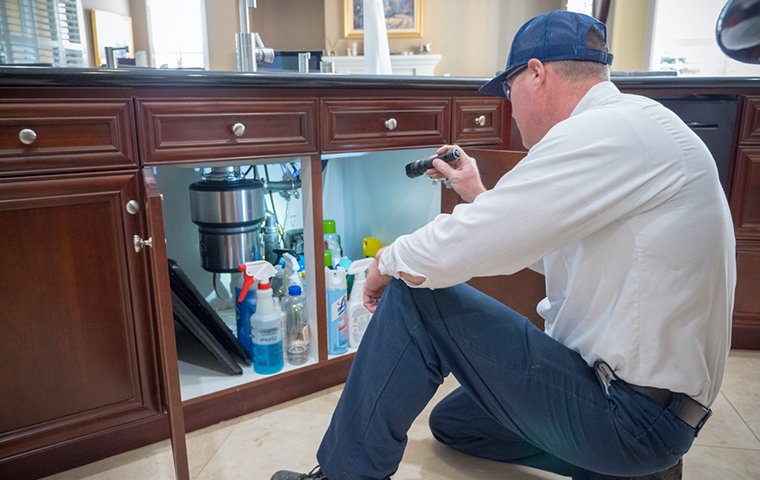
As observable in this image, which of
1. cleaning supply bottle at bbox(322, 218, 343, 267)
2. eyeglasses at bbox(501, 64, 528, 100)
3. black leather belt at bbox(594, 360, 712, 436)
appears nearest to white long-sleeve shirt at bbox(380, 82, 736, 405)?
black leather belt at bbox(594, 360, 712, 436)

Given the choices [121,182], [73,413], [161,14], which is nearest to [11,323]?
[73,413]

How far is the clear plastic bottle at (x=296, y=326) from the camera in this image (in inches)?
56.6

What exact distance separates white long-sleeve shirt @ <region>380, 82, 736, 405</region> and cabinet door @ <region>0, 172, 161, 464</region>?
26.6 inches

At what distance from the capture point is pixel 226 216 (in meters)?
1.54

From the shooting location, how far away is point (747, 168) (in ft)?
5.42

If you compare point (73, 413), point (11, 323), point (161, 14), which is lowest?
point (73, 413)

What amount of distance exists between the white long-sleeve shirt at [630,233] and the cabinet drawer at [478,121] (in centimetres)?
76

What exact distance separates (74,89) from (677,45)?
4.03 metres

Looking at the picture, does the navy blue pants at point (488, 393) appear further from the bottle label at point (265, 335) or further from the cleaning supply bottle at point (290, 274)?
the cleaning supply bottle at point (290, 274)

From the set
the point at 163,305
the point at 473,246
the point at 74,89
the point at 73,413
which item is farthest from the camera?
the point at 73,413

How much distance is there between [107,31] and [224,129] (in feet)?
8.23

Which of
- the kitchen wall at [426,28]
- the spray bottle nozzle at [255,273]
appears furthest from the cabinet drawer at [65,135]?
the kitchen wall at [426,28]

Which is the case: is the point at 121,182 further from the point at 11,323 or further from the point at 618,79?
the point at 618,79

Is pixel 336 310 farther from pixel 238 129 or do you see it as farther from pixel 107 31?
pixel 107 31
